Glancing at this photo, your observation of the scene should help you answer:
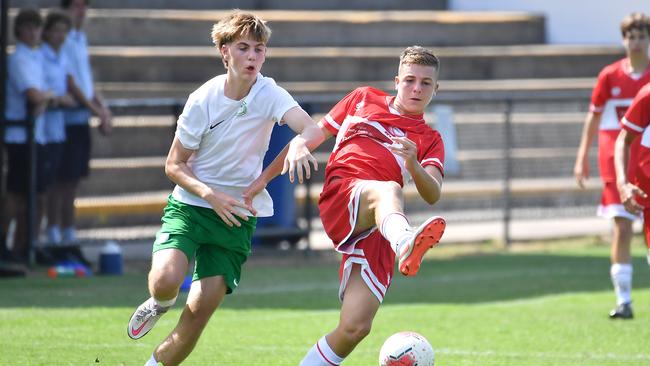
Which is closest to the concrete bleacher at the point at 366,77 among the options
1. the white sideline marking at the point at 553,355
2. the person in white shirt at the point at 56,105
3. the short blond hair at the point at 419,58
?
the person in white shirt at the point at 56,105

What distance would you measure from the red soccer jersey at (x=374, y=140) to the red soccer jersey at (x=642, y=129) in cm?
178

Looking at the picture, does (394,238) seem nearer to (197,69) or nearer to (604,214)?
(604,214)

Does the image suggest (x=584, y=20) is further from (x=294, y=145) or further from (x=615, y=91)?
(x=294, y=145)

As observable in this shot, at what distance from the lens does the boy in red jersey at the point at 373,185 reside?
675cm

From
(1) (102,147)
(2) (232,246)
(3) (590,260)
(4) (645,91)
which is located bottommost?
(3) (590,260)

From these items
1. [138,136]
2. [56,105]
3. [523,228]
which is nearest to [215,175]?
[56,105]

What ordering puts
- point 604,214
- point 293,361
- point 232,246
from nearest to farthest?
1. point 232,246
2. point 293,361
3. point 604,214

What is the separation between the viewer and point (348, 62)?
65.5ft

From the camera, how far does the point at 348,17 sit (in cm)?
2112

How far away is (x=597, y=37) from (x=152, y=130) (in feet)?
32.8

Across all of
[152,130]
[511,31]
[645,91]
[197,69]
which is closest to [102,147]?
[152,130]

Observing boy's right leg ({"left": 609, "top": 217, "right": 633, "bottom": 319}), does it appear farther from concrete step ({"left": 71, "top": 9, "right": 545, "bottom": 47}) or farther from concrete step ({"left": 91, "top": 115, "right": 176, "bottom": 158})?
concrete step ({"left": 71, "top": 9, "right": 545, "bottom": 47})

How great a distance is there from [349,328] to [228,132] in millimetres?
1288

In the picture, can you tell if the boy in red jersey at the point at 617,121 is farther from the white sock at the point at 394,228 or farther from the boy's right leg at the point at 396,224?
the white sock at the point at 394,228
